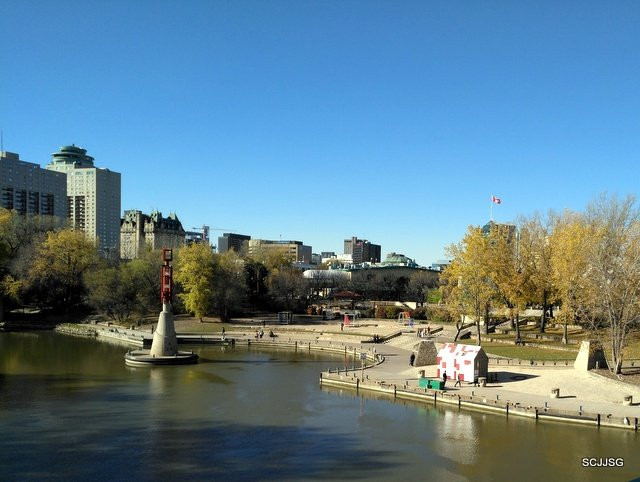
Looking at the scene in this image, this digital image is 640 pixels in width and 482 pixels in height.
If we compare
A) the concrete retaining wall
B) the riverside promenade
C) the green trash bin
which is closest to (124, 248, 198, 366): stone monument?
the riverside promenade

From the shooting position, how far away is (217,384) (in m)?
48.3

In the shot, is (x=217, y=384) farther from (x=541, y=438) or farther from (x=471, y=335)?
(x=471, y=335)

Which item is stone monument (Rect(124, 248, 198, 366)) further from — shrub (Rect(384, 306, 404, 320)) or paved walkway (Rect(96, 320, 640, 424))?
shrub (Rect(384, 306, 404, 320))

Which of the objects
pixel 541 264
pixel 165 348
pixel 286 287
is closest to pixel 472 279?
pixel 541 264

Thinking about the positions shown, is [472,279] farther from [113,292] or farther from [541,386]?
[113,292]

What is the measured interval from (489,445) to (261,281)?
89.4 metres

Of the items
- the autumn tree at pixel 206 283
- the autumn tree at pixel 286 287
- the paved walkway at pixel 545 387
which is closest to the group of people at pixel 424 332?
the paved walkway at pixel 545 387

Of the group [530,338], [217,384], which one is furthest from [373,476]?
[530,338]

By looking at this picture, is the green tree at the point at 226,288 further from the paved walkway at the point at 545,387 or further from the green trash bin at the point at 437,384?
the green trash bin at the point at 437,384

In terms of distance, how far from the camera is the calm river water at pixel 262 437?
2722 cm

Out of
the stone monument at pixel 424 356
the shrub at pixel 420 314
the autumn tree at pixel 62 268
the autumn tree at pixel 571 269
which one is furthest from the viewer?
the shrub at pixel 420 314

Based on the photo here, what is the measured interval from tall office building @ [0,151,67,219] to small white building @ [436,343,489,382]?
168 metres

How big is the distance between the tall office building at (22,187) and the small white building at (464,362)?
168 m

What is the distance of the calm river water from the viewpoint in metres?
27.2
